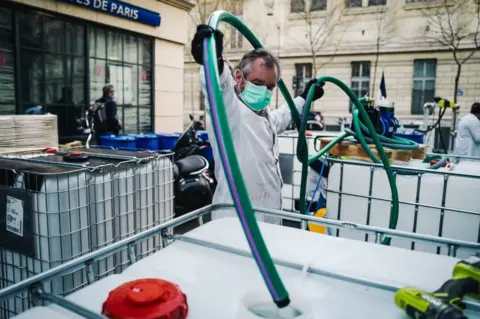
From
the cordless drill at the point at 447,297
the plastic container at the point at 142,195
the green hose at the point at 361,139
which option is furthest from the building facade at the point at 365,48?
the cordless drill at the point at 447,297

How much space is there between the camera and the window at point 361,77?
2123cm

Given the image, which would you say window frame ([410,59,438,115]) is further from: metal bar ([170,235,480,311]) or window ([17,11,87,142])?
metal bar ([170,235,480,311])

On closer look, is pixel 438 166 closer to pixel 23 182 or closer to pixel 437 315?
pixel 437 315

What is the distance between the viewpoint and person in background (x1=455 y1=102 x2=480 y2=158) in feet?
19.8

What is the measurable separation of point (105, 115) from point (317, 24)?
1789 cm

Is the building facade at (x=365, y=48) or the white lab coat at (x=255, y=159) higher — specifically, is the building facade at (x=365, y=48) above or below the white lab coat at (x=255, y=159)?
above

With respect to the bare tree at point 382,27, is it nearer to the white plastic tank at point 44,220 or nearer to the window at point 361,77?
the window at point 361,77

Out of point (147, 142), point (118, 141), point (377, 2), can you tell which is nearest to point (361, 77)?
point (377, 2)

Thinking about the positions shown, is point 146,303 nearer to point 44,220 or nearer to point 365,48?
point 44,220

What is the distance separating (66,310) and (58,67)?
7.87 metres

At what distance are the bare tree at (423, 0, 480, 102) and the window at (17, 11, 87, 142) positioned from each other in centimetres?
1693

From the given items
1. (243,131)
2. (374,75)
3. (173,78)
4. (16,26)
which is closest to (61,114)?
(16,26)

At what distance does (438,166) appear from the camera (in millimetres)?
2609

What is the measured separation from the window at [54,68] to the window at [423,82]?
59.4 feet
